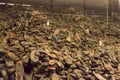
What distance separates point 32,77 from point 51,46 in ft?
2.45

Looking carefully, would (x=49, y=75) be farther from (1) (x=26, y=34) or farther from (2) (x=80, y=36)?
(2) (x=80, y=36)

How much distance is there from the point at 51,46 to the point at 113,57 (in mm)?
857

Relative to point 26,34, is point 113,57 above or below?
below

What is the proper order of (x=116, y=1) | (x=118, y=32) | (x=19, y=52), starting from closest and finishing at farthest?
1. (x=19, y=52)
2. (x=118, y=32)
3. (x=116, y=1)

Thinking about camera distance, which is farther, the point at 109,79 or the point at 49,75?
the point at 109,79

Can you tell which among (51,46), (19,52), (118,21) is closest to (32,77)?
(19,52)

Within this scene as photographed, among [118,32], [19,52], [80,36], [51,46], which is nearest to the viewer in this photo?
[19,52]

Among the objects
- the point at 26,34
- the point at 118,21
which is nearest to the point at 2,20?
the point at 26,34

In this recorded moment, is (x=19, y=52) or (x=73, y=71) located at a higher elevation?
(x=19, y=52)

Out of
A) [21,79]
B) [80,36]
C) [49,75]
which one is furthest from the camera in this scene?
[80,36]

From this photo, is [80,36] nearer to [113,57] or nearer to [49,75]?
[113,57]

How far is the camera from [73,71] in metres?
2.39

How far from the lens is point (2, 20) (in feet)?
12.3

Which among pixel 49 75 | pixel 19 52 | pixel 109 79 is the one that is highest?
pixel 19 52
